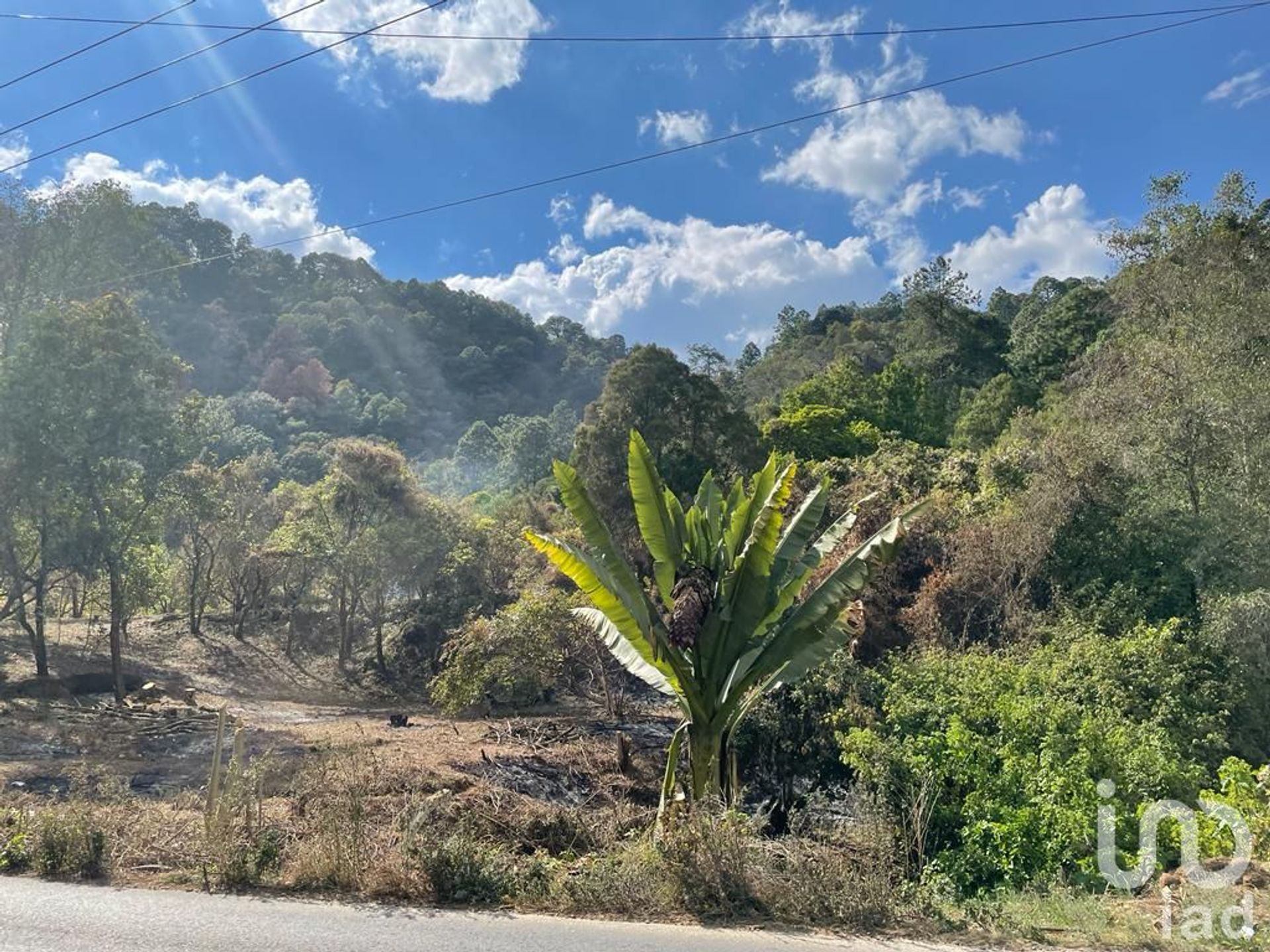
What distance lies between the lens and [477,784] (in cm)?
915

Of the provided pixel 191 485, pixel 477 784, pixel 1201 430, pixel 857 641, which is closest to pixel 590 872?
pixel 477 784

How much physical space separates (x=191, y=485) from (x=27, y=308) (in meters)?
5.29

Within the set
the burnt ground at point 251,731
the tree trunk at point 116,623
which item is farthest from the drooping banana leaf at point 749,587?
the tree trunk at point 116,623

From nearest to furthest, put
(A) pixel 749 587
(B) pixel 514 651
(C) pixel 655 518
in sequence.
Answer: (A) pixel 749 587
(C) pixel 655 518
(B) pixel 514 651

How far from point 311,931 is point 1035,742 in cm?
682

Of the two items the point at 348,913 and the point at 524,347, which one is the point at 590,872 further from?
the point at 524,347

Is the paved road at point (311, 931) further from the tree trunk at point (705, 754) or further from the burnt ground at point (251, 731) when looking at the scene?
the burnt ground at point (251, 731)

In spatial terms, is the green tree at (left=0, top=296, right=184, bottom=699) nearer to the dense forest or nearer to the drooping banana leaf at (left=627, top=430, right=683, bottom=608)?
the dense forest

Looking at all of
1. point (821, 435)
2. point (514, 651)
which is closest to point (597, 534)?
point (514, 651)

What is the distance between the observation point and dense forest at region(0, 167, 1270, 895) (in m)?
8.09

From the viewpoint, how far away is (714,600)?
24.2 feet

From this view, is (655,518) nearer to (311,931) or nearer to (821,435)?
(311,931)

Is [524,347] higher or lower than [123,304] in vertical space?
higher

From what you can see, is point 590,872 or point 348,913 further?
point 590,872
